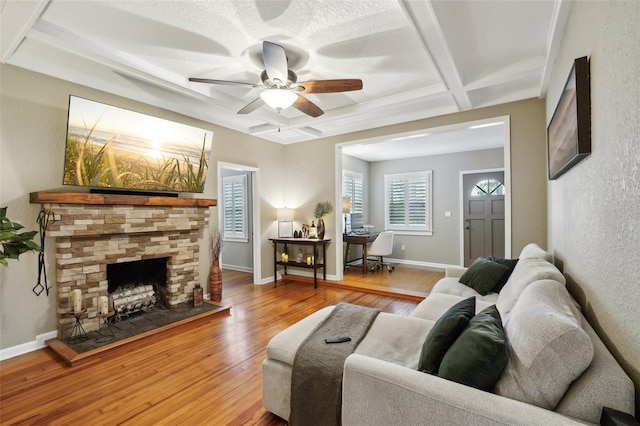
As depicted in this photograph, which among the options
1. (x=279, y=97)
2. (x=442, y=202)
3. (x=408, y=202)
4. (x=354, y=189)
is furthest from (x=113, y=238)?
(x=442, y=202)

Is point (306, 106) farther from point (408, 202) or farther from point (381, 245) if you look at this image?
point (408, 202)

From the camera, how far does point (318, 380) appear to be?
1609 millimetres

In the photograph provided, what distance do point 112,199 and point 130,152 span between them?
0.56 meters

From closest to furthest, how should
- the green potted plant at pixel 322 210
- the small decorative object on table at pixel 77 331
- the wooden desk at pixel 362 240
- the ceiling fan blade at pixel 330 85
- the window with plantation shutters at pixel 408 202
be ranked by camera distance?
the ceiling fan blade at pixel 330 85, the small decorative object on table at pixel 77 331, the green potted plant at pixel 322 210, the wooden desk at pixel 362 240, the window with plantation shutters at pixel 408 202

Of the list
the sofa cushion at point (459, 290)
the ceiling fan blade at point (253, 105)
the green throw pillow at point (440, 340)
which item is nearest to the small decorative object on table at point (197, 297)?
the ceiling fan blade at point (253, 105)

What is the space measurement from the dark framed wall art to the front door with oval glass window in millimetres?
4501

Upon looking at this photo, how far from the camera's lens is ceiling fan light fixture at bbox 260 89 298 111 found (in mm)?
2652

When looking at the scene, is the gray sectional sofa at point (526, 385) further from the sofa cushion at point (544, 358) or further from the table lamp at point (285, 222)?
the table lamp at point (285, 222)

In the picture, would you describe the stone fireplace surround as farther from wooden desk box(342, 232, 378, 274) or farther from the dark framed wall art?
the dark framed wall art

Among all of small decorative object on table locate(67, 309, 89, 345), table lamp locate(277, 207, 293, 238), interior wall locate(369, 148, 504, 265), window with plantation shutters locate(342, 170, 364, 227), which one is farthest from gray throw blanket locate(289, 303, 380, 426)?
interior wall locate(369, 148, 504, 265)

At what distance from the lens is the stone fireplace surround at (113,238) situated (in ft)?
9.46

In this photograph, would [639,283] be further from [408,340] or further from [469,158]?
[469,158]

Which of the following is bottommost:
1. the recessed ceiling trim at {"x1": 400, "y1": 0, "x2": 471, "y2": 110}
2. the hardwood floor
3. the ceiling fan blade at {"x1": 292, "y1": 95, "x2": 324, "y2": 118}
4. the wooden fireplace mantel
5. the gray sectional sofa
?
the hardwood floor

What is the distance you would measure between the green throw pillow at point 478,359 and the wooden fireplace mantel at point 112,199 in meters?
3.39
